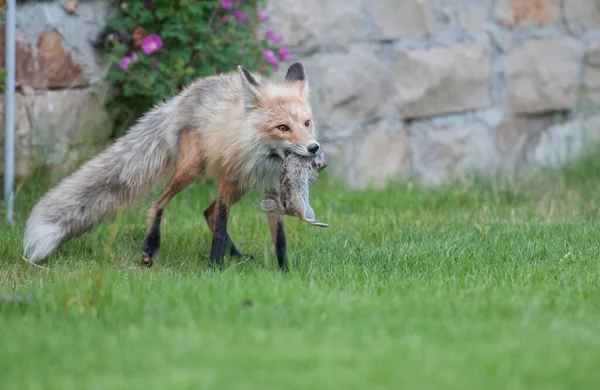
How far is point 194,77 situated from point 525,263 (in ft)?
10.1

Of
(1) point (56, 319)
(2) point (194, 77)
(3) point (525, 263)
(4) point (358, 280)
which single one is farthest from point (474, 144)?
(1) point (56, 319)

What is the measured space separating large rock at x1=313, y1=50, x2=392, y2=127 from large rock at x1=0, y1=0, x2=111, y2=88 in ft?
6.16

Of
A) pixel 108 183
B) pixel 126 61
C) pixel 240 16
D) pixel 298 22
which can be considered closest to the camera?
pixel 108 183

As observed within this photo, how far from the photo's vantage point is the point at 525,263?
497cm

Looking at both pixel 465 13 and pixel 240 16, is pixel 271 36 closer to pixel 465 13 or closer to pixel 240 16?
pixel 240 16

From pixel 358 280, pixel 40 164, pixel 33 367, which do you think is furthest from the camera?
pixel 40 164

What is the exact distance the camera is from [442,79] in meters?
8.10

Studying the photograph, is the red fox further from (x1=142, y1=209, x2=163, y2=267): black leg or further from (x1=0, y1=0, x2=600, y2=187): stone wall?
(x1=0, y1=0, x2=600, y2=187): stone wall

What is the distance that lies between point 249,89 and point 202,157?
59 cm

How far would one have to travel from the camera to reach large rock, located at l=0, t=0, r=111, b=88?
6.59 metres

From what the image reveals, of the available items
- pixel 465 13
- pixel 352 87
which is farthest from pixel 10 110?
pixel 465 13

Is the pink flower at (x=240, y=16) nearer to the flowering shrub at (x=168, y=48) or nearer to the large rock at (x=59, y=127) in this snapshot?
the flowering shrub at (x=168, y=48)

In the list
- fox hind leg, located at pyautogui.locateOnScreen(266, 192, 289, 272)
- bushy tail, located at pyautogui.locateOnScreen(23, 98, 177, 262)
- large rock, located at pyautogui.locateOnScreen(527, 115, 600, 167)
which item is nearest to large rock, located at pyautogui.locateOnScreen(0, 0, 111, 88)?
bushy tail, located at pyautogui.locateOnScreen(23, 98, 177, 262)

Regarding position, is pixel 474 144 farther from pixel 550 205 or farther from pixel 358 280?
pixel 358 280
